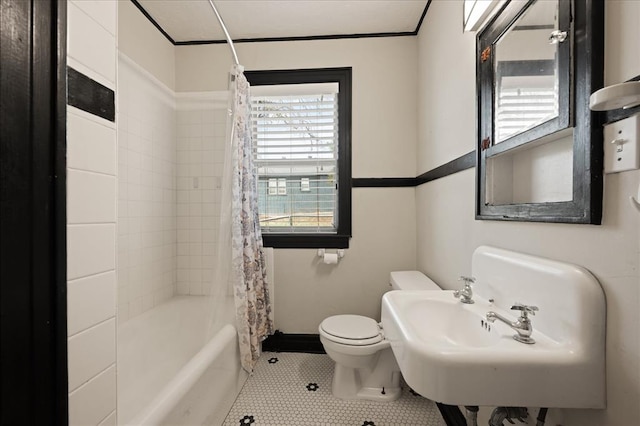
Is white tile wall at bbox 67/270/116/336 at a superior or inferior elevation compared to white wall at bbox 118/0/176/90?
→ inferior

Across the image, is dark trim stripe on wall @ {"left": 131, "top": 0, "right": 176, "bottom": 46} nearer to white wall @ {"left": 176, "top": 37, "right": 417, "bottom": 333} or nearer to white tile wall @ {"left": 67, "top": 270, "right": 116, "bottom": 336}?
white wall @ {"left": 176, "top": 37, "right": 417, "bottom": 333}

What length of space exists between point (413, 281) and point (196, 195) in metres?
1.77

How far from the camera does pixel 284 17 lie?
1941 mm

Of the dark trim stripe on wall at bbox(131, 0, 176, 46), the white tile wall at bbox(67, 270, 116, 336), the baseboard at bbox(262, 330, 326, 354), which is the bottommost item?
the baseboard at bbox(262, 330, 326, 354)

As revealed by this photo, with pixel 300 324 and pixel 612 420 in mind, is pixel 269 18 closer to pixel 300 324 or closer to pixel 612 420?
pixel 300 324

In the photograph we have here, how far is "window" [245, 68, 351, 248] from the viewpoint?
84.6 inches

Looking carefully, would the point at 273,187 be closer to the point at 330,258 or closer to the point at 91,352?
the point at 330,258

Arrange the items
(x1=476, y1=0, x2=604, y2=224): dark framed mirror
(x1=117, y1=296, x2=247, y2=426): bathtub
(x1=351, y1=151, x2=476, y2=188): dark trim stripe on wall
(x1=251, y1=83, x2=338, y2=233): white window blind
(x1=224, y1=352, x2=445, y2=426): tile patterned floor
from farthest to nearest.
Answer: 1. (x1=251, y1=83, x2=338, y2=233): white window blind
2. (x1=224, y1=352, x2=445, y2=426): tile patterned floor
3. (x1=351, y1=151, x2=476, y2=188): dark trim stripe on wall
4. (x1=117, y1=296, x2=247, y2=426): bathtub
5. (x1=476, y1=0, x2=604, y2=224): dark framed mirror

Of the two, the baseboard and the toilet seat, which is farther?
the baseboard

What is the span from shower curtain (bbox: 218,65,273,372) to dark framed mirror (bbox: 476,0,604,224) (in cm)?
133

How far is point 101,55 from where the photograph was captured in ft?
2.20

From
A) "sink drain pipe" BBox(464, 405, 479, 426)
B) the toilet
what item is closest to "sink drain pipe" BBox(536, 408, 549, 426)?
"sink drain pipe" BBox(464, 405, 479, 426)

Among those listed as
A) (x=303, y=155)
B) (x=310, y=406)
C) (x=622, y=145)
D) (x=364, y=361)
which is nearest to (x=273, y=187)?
(x=303, y=155)

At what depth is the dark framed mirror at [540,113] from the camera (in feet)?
2.15
